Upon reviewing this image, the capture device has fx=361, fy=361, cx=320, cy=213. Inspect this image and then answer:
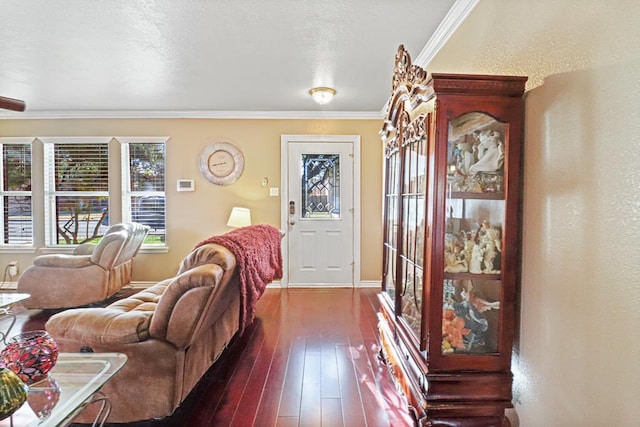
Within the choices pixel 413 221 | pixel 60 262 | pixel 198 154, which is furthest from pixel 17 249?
pixel 413 221

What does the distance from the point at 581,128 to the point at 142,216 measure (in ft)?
16.7

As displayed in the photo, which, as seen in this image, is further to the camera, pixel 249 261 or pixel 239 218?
pixel 239 218

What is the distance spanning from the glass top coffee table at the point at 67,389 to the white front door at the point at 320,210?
346 cm

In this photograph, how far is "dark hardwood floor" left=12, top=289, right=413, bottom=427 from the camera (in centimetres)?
205

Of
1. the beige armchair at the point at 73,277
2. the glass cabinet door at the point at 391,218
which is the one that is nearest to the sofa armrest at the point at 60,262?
the beige armchair at the point at 73,277

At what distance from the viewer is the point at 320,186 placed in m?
4.99

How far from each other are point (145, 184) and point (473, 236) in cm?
462

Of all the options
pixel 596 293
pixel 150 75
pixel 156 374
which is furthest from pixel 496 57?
pixel 150 75

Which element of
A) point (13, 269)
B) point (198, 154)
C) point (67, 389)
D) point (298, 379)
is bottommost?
point (298, 379)

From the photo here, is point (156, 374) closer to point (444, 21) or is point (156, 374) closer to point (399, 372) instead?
point (399, 372)

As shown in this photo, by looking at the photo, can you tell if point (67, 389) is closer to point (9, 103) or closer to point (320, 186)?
point (9, 103)

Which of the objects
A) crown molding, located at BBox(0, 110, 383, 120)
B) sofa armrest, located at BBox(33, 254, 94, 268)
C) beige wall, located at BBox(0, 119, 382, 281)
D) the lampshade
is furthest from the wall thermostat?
sofa armrest, located at BBox(33, 254, 94, 268)

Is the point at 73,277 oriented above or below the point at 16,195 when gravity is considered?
below

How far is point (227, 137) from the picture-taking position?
4.95m
